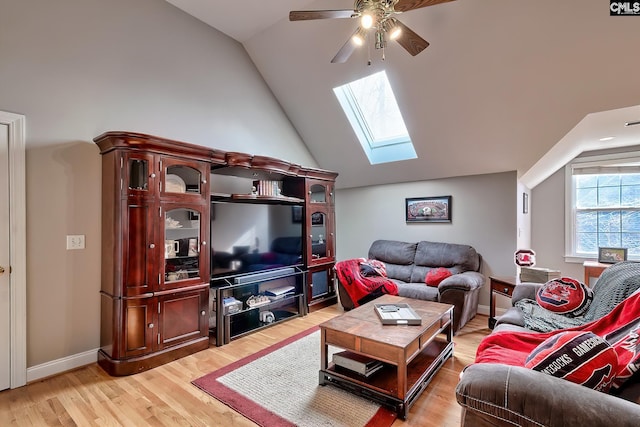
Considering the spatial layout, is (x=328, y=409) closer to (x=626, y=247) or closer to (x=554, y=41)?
(x=554, y=41)

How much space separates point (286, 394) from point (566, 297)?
7.54 feet

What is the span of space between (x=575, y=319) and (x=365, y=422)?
177 cm

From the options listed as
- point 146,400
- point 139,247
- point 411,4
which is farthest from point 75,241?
point 411,4

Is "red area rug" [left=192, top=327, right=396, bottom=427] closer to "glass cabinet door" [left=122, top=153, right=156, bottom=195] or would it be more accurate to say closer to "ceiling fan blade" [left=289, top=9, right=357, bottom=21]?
"glass cabinet door" [left=122, top=153, right=156, bottom=195]

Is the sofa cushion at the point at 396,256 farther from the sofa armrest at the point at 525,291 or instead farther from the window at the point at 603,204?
the window at the point at 603,204

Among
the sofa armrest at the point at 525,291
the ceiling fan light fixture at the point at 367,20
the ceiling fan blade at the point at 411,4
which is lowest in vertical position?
the sofa armrest at the point at 525,291

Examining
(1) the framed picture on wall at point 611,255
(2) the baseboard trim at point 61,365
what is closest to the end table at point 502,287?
(1) the framed picture on wall at point 611,255

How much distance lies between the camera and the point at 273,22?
3592mm

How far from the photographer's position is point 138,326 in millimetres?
2627

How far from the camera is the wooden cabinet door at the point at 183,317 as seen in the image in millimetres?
2770

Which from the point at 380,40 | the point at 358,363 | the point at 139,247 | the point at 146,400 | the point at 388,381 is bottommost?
the point at 146,400

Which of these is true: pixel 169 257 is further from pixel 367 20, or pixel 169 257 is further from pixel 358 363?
pixel 367 20

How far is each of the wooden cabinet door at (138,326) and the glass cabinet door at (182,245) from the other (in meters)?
0.28

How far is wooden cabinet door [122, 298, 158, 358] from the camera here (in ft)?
8.41
